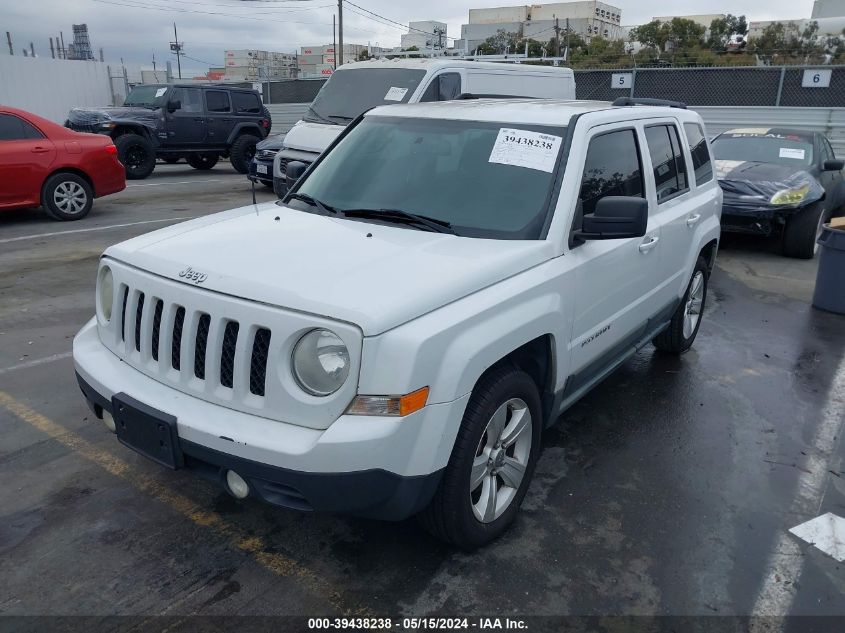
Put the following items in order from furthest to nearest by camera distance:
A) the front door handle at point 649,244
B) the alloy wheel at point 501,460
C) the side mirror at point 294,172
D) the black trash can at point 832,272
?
the black trash can at point 832,272 < the side mirror at point 294,172 < the front door handle at point 649,244 < the alloy wheel at point 501,460

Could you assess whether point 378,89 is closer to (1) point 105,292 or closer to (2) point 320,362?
(1) point 105,292

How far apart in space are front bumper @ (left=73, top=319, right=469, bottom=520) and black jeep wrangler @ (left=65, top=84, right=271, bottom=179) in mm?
13737

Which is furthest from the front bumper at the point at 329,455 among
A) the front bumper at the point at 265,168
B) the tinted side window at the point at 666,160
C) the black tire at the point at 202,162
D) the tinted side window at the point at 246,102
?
the black tire at the point at 202,162

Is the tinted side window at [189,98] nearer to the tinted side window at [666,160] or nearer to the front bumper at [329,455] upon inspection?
the tinted side window at [666,160]

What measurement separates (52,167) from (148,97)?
702 centimetres

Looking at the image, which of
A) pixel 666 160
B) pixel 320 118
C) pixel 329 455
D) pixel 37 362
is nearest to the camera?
pixel 329 455

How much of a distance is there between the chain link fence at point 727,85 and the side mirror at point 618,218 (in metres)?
16.2

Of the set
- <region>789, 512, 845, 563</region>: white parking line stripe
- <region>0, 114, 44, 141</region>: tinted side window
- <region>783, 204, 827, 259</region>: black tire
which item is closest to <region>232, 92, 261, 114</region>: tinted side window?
<region>0, 114, 44, 141</region>: tinted side window

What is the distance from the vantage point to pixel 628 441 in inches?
163

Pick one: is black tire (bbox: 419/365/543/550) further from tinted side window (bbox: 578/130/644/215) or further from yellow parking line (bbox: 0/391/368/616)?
tinted side window (bbox: 578/130/644/215)

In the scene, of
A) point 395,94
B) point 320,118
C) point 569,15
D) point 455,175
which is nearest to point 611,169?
point 455,175

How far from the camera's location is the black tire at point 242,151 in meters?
16.7

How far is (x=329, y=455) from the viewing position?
240cm

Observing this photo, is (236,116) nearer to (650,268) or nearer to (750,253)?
(750,253)
